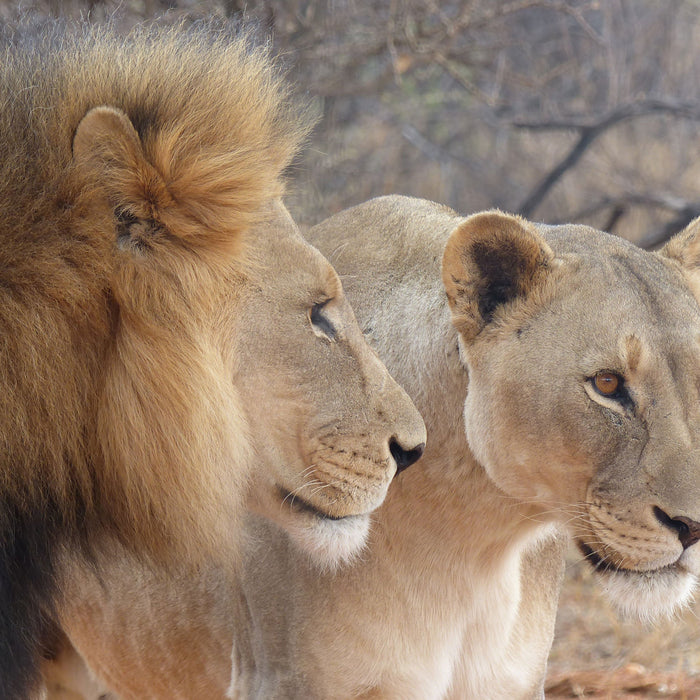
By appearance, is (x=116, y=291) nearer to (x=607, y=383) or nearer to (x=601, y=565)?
(x=607, y=383)

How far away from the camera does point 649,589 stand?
2.18m

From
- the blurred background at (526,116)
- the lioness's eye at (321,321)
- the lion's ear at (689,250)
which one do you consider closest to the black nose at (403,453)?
the lioness's eye at (321,321)

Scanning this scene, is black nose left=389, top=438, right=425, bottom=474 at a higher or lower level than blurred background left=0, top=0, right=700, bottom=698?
higher

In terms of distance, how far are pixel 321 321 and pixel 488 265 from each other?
Answer: 40 centimetres

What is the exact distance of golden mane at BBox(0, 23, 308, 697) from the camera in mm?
1899

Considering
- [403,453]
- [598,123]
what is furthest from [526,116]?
[403,453]

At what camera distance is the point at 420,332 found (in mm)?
2525

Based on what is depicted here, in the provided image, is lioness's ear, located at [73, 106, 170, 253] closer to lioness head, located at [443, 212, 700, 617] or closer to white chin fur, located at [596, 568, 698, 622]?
lioness head, located at [443, 212, 700, 617]

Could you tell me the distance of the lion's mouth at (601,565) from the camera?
217 centimetres

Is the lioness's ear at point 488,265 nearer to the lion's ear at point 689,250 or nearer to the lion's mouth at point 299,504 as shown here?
the lion's ear at point 689,250

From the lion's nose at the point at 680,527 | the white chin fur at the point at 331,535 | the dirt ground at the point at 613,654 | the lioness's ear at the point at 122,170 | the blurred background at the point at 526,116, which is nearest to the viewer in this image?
the lioness's ear at the point at 122,170

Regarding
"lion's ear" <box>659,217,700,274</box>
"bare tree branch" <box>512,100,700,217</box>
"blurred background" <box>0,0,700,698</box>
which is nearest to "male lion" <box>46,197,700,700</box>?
"lion's ear" <box>659,217,700,274</box>

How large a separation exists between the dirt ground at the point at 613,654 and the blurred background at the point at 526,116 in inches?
0.4

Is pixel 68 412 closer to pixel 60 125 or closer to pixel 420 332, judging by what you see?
pixel 60 125
